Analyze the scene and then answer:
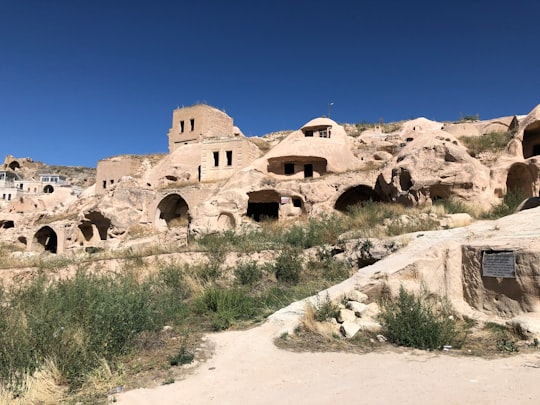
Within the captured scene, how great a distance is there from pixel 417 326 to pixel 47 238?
31703mm

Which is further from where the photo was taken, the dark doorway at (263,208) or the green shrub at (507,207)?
the dark doorway at (263,208)

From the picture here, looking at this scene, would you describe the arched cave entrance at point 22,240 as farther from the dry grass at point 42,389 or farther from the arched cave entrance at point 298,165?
the dry grass at point 42,389

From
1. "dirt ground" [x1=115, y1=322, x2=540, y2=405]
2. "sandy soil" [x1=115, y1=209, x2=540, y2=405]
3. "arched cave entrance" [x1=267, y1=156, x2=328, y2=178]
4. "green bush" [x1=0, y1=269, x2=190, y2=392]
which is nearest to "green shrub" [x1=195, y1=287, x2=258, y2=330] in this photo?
"green bush" [x1=0, y1=269, x2=190, y2=392]

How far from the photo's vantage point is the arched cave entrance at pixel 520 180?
15.5 metres

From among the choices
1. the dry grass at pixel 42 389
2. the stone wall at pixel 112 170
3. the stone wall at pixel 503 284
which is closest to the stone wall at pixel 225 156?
the stone wall at pixel 112 170

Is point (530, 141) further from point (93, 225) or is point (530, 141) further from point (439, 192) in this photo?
point (93, 225)

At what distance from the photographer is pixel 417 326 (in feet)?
16.8

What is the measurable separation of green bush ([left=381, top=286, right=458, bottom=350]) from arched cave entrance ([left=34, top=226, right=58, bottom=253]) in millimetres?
29209

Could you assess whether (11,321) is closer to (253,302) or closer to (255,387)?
(255,387)

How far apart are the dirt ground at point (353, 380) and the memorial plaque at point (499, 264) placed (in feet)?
5.04

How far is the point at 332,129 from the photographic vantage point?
27125 millimetres

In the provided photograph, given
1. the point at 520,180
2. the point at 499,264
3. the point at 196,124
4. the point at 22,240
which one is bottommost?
the point at 22,240

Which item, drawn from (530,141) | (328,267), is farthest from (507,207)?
(328,267)

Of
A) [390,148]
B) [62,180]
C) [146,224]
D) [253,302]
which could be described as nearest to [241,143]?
[146,224]
